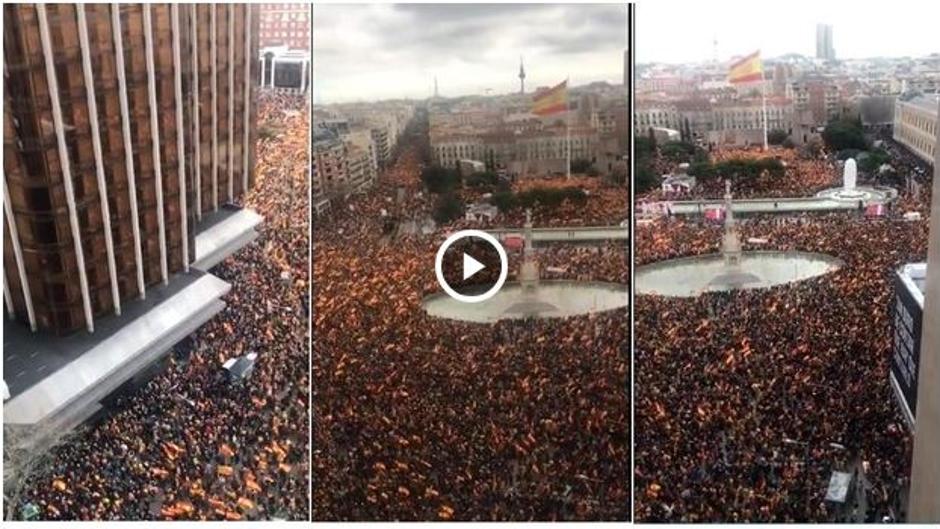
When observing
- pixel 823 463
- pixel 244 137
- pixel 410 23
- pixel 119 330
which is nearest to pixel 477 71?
pixel 410 23

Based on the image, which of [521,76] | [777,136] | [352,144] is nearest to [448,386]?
[352,144]

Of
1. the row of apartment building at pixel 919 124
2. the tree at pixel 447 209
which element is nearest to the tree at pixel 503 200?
the tree at pixel 447 209

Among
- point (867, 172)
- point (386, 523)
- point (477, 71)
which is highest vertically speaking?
point (477, 71)

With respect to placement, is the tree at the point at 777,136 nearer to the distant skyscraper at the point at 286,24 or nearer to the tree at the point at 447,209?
the tree at the point at 447,209

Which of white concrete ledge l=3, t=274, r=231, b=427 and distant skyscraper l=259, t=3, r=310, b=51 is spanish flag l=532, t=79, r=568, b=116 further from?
white concrete ledge l=3, t=274, r=231, b=427

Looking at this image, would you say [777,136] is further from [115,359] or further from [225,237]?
[115,359]

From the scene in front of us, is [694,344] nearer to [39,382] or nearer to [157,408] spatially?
[157,408]
